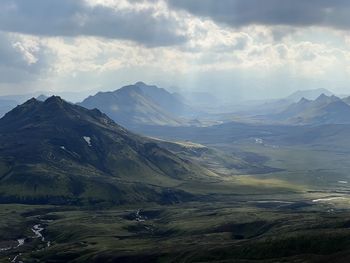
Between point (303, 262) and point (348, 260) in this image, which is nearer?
point (348, 260)

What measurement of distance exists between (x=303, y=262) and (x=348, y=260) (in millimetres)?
17926

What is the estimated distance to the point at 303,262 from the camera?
7736 inches

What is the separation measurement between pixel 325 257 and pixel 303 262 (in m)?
7.97

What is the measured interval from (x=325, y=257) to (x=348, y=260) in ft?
41.3

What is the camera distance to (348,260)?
603 feet

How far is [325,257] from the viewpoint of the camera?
19550 cm
